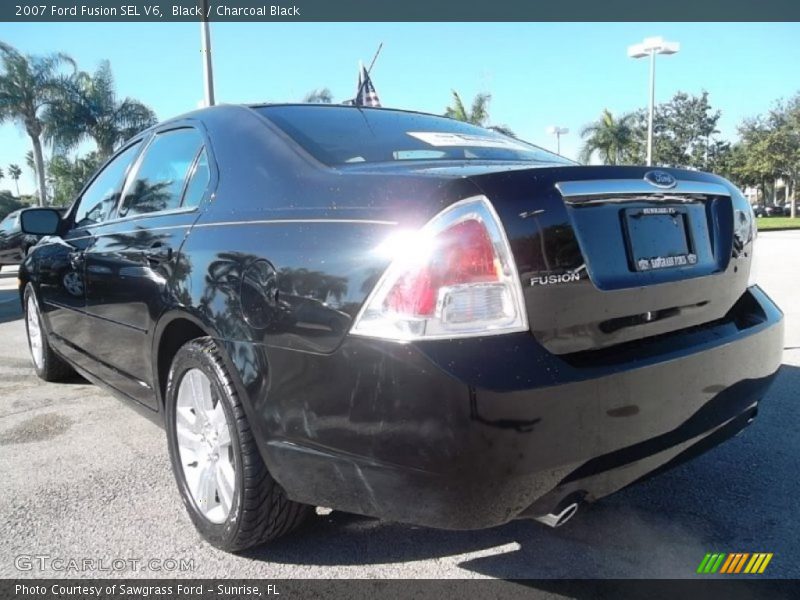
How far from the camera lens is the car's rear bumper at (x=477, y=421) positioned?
5.34ft

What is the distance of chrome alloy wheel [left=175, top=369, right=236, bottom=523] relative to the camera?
7.55 ft

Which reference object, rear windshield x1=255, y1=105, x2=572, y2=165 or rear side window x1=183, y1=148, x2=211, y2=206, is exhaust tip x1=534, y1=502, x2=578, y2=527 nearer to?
rear windshield x1=255, y1=105, x2=572, y2=165

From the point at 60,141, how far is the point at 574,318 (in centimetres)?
3243

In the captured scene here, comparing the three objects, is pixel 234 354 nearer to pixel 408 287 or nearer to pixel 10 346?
pixel 408 287

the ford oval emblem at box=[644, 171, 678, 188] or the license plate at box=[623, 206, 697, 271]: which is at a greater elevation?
the ford oval emblem at box=[644, 171, 678, 188]

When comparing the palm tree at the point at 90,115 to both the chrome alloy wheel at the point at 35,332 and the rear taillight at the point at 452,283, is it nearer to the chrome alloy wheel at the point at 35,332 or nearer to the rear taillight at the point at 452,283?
the chrome alloy wheel at the point at 35,332

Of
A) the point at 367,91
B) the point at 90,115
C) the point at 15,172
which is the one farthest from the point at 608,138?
the point at 15,172

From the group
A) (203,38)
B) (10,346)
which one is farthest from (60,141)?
(10,346)

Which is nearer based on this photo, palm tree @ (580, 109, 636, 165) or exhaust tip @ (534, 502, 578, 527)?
exhaust tip @ (534, 502, 578, 527)

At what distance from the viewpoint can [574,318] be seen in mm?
1769

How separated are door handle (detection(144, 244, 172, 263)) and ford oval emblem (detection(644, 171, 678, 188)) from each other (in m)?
1.71

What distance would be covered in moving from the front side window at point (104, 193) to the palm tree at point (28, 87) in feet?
95.3

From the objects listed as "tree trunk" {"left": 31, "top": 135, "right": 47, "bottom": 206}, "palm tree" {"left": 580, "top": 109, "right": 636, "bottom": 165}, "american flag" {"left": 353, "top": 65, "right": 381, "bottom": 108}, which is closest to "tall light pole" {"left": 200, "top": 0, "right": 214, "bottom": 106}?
"american flag" {"left": 353, "top": 65, "right": 381, "bottom": 108}

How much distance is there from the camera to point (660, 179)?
2086mm
